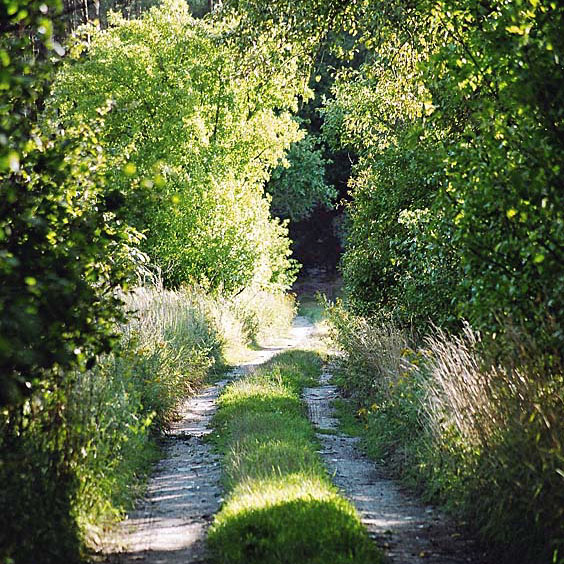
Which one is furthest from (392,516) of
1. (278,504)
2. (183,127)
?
(183,127)

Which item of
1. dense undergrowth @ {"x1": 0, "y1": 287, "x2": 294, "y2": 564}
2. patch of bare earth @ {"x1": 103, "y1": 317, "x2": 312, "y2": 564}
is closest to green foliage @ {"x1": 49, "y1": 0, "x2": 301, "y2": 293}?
dense undergrowth @ {"x1": 0, "y1": 287, "x2": 294, "y2": 564}

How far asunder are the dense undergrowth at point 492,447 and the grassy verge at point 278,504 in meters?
1.11

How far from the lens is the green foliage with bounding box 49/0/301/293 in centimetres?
2342

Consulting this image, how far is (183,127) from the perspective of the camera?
23.4 meters

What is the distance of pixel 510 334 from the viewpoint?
7023 millimetres

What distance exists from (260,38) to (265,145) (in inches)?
573

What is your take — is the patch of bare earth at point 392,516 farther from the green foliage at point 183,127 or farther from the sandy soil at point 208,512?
the green foliage at point 183,127

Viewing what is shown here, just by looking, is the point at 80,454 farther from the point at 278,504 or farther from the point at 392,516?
the point at 392,516

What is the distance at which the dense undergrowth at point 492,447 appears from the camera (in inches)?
241

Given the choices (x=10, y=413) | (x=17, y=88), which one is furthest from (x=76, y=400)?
(x=17, y=88)

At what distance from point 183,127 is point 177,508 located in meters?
17.0

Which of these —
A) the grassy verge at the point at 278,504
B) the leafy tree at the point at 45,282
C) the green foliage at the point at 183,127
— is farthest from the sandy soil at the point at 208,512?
the green foliage at the point at 183,127

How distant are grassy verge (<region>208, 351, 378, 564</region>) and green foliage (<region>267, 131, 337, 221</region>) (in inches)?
1373

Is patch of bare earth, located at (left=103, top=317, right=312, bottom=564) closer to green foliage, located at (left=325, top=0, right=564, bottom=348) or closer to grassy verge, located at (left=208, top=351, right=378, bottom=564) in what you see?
grassy verge, located at (left=208, top=351, right=378, bottom=564)
